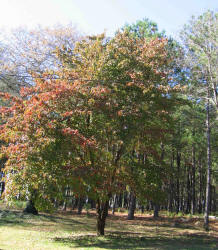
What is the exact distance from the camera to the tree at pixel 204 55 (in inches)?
680

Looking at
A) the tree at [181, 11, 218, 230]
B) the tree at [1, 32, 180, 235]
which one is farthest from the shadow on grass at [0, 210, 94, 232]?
the tree at [181, 11, 218, 230]

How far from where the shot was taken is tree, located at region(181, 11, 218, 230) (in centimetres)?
1727

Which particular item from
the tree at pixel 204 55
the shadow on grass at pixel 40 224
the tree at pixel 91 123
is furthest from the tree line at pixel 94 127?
the tree at pixel 204 55

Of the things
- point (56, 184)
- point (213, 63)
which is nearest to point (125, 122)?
point (56, 184)

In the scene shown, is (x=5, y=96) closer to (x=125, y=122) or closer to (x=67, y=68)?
(x=67, y=68)

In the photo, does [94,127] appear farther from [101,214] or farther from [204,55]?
[204,55]

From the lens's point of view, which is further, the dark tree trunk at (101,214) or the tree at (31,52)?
the tree at (31,52)

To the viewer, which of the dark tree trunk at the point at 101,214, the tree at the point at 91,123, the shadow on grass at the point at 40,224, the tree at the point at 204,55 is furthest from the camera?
the tree at the point at 204,55

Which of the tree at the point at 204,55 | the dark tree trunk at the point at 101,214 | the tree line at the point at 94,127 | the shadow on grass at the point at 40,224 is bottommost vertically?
the shadow on grass at the point at 40,224

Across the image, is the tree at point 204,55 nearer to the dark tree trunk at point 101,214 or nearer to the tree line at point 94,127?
the tree line at point 94,127

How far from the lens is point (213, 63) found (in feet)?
57.7

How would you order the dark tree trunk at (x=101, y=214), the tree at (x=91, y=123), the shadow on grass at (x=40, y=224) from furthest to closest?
the shadow on grass at (x=40, y=224) → the dark tree trunk at (x=101, y=214) → the tree at (x=91, y=123)

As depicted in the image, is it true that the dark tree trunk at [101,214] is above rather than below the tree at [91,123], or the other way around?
below

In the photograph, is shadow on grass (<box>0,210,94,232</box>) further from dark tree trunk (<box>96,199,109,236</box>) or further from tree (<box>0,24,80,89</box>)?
tree (<box>0,24,80,89</box>)
